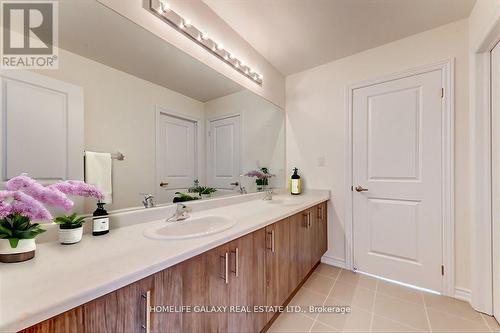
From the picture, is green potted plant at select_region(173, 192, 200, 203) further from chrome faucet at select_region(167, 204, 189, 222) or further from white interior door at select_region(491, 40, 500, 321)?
white interior door at select_region(491, 40, 500, 321)

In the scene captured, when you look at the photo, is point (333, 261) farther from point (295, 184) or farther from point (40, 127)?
point (40, 127)

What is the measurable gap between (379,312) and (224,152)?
5.59 ft

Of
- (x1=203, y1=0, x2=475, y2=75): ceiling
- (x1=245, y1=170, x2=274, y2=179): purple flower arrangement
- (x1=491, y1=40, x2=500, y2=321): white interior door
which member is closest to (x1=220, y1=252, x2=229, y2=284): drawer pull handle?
(x1=245, y1=170, x2=274, y2=179): purple flower arrangement

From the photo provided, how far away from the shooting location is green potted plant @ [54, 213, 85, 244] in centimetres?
83

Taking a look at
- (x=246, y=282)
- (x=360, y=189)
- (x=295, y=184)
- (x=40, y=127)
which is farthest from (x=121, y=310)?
(x=360, y=189)

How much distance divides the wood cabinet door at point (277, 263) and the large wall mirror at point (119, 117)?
1.96ft

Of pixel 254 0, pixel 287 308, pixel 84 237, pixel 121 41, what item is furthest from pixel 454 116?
pixel 84 237

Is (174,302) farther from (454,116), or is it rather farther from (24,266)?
(454,116)

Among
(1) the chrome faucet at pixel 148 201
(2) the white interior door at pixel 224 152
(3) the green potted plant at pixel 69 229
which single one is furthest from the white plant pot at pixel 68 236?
(2) the white interior door at pixel 224 152

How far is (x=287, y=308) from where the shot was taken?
1.62 meters

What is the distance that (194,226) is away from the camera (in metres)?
1.28

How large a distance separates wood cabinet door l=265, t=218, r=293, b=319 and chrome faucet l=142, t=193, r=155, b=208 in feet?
2.33

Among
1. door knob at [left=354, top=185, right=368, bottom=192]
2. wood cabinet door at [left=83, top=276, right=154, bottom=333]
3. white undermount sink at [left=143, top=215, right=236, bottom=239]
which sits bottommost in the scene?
wood cabinet door at [left=83, top=276, right=154, bottom=333]

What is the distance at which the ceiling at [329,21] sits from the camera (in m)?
1.54
